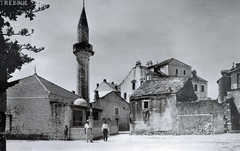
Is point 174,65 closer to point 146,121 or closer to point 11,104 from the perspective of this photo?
point 146,121

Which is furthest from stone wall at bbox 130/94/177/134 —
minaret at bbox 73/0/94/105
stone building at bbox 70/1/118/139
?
minaret at bbox 73/0/94/105

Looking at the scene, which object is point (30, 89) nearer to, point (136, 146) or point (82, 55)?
point (82, 55)

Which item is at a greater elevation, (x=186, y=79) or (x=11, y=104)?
(x=186, y=79)

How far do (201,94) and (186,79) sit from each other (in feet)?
73.1

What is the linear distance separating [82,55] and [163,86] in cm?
961

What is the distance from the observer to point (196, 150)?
13602 millimetres

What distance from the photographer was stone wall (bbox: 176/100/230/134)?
25.8 meters

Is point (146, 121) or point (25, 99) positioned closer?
point (25, 99)

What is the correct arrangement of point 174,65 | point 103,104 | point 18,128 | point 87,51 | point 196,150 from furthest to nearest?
point 174,65 → point 103,104 → point 87,51 → point 18,128 → point 196,150

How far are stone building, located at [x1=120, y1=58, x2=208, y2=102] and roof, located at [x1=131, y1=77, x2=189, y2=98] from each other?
14.4 metres

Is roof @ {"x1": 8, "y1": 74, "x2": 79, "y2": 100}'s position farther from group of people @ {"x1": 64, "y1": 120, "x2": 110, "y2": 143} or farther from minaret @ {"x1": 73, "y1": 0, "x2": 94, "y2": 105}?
minaret @ {"x1": 73, "y1": 0, "x2": 94, "y2": 105}

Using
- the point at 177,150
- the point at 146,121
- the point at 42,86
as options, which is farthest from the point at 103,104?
the point at 177,150

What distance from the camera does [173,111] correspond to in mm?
28406

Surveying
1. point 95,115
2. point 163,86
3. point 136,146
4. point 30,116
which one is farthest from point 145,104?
point 136,146
